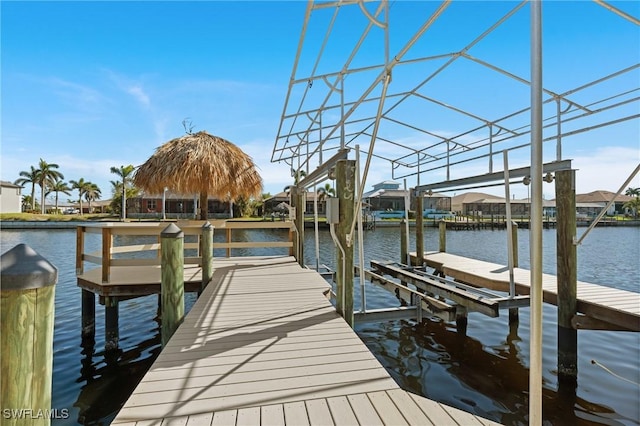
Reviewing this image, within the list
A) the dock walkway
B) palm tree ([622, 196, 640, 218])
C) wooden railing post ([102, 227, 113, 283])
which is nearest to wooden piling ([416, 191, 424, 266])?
the dock walkway

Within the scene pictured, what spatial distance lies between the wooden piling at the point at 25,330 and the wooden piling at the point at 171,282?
2.79m

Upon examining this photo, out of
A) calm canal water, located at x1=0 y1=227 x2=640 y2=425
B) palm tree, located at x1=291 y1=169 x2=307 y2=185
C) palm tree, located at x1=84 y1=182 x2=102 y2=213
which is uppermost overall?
palm tree, located at x1=84 y1=182 x2=102 y2=213

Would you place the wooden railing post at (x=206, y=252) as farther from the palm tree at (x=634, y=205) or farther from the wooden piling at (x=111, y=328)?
the palm tree at (x=634, y=205)

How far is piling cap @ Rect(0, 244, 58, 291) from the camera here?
1318 millimetres

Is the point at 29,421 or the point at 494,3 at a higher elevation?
the point at 494,3

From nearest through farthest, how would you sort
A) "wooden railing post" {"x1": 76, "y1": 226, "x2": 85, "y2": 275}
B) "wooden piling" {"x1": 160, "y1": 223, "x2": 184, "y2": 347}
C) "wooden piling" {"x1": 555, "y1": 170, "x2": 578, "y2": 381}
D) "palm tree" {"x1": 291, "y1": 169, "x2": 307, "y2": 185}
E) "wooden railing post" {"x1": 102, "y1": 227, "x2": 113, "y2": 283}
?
1. "wooden piling" {"x1": 160, "y1": 223, "x2": 184, "y2": 347}
2. "wooden piling" {"x1": 555, "y1": 170, "x2": 578, "y2": 381}
3. "wooden railing post" {"x1": 102, "y1": 227, "x2": 113, "y2": 283}
4. "wooden railing post" {"x1": 76, "y1": 226, "x2": 85, "y2": 275}
5. "palm tree" {"x1": 291, "y1": 169, "x2": 307, "y2": 185}

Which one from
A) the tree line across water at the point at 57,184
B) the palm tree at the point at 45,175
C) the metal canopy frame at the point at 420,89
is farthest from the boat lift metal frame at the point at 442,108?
the palm tree at the point at 45,175

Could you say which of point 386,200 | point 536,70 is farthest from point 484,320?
point 386,200

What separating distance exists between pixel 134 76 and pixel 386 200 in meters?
45.3

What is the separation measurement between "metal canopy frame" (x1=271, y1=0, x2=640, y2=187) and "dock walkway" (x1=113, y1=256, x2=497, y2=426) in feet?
6.43

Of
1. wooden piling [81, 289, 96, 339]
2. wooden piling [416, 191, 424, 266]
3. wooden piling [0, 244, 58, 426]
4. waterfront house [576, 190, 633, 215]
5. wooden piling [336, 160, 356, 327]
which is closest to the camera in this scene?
wooden piling [0, 244, 58, 426]

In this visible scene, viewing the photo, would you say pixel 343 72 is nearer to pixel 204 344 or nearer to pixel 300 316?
pixel 300 316

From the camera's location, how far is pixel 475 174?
7020mm

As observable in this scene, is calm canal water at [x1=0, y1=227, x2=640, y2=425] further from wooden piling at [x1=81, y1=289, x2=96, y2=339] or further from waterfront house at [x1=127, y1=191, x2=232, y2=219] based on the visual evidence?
waterfront house at [x1=127, y1=191, x2=232, y2=219]
